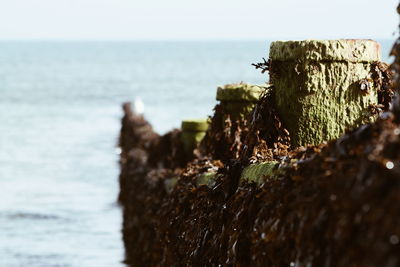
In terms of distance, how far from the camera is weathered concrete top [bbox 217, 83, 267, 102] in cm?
728

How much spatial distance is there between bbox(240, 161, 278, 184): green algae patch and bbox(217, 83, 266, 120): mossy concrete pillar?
264cm

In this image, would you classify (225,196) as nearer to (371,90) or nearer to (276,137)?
(276,137)

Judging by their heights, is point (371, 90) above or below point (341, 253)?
above

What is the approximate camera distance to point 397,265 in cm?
234

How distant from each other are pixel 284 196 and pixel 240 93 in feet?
13.3

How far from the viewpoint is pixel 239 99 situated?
24.5 feet

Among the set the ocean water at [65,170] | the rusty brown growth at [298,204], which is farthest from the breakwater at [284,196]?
the ocean water at [65,170]

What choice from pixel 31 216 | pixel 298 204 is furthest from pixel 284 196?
pixel 31 216

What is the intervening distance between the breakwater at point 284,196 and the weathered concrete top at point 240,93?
0.05 feet

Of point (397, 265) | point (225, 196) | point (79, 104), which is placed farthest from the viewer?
point (79, 104)

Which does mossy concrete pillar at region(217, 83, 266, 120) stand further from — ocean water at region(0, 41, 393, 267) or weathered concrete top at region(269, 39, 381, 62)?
ocean water at region(0, 41, 393, 267)

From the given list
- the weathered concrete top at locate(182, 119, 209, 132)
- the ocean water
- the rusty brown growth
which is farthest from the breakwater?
the ocean water

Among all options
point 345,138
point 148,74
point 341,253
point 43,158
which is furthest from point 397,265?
point 148,74

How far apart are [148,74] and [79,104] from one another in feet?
153
